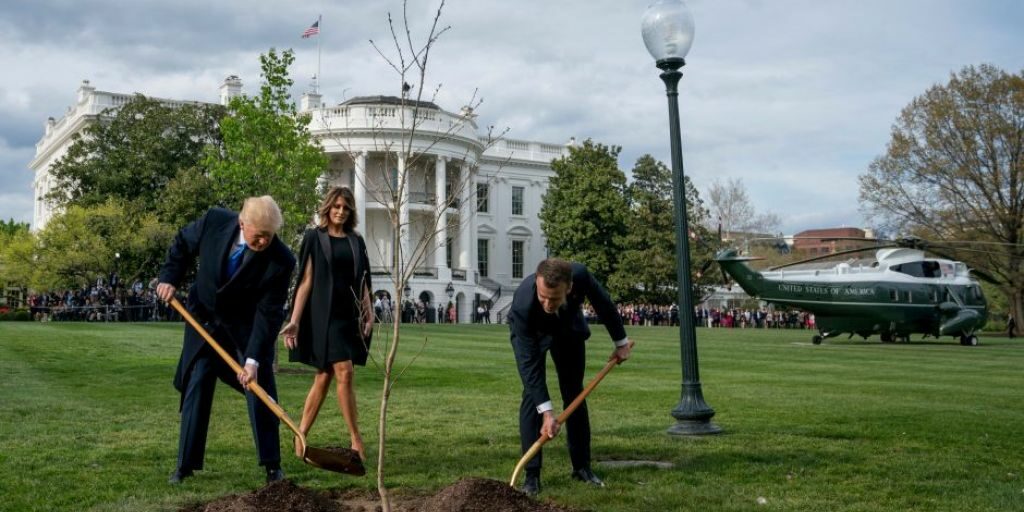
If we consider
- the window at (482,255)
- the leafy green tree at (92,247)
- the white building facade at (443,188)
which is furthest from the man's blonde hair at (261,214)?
the window at (482,255)

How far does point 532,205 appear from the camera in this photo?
80.2 metres

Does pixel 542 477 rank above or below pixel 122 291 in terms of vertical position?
below

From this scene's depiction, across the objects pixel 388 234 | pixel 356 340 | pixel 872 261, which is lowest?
pixel 356 340

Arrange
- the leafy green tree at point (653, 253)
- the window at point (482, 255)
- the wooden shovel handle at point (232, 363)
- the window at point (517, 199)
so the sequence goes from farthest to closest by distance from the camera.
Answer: the window at point (517, 199), the window at point (482, 255), the leafy green tree at point (653, 253), the wooden shovel handle at point (232, 363)

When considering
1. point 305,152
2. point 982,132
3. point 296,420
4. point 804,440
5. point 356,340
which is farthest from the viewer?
point 982,132

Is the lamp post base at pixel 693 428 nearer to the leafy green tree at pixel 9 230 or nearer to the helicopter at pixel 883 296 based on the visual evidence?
the helicopter at pixel 883 296

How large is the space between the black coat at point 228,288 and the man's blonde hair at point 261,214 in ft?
1.11

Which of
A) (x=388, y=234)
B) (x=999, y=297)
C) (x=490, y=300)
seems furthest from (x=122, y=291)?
(x=999, y=297)

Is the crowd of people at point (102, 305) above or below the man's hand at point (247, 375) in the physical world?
above

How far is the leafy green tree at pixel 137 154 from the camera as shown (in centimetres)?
5556

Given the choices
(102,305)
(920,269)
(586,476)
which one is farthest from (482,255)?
(586,476)

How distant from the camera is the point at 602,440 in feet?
30.4

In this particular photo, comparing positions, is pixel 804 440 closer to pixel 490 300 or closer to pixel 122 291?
pixel 122 291

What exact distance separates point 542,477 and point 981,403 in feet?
29.6
